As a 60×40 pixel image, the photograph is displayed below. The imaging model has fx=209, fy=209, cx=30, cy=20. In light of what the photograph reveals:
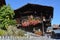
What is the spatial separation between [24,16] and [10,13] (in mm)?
8740

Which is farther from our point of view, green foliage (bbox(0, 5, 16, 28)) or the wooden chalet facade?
the wooden chalet facade

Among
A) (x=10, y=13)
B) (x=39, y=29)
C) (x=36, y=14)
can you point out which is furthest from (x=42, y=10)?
(x=10, y=13)

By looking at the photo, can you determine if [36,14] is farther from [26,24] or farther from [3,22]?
[3,22]

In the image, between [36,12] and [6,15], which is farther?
[36,12]

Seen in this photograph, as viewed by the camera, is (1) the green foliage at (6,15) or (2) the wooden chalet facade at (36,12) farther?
(2) the wooden chalet facade at (36,12)

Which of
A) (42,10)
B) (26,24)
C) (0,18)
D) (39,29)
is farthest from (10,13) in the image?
(42,10)

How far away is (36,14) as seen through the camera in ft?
107

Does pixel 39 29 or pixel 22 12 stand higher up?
pixel 22 12

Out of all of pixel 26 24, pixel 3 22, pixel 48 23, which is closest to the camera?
pixel 3 22

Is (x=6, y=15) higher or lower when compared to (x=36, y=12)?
lower

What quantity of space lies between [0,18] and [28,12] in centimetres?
1007

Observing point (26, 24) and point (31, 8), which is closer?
point (26, 24)

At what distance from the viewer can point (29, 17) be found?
31.9 metres

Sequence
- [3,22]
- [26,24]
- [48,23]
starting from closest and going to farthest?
[3,22] < [26,24] < [48,23]
